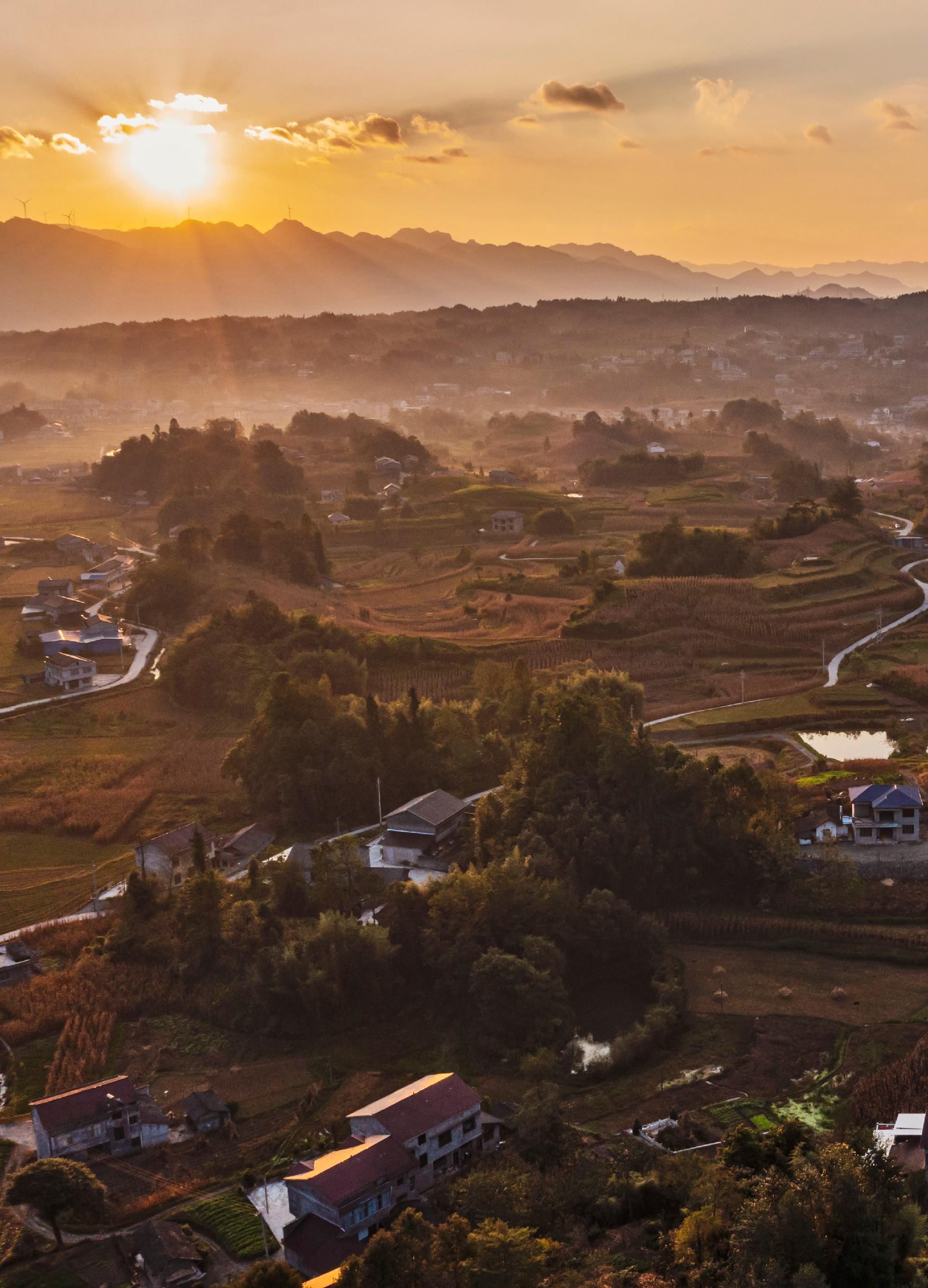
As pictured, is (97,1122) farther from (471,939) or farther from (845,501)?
(845,501)

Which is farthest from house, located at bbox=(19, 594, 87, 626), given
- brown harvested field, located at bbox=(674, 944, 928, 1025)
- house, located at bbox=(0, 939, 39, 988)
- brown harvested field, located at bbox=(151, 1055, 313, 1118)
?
brown harvested field, located at bbox=(674, 944, 928, 1025)

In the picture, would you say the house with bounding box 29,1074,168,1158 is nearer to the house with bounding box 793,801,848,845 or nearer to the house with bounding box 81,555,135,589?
the house with bounding box 793,801,848,845

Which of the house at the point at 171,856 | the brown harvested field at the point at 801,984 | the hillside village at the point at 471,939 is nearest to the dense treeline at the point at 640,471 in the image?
the hillside village at the point at 471,939

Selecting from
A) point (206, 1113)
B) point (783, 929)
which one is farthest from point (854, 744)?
point (206, 1113)

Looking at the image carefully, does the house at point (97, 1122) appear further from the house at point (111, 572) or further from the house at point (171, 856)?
the house at point (111, 572)

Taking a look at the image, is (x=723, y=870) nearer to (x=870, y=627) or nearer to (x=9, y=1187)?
(x=9, y=1187)
